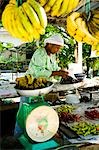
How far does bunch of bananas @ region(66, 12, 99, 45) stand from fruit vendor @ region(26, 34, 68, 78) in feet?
1.70

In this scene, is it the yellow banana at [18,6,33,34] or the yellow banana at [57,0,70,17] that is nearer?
the yellow banana at [18,6,33,34]

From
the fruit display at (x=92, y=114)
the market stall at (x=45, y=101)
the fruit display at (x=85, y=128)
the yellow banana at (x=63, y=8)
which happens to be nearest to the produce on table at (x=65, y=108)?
the market stall at (x=45, y=101)

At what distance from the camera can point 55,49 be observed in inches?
88.9

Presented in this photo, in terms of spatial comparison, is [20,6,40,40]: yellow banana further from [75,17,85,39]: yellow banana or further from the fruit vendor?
the fruit vendor

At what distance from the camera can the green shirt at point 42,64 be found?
7.81ft

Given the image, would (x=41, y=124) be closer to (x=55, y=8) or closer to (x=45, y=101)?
(x=45, y=101)

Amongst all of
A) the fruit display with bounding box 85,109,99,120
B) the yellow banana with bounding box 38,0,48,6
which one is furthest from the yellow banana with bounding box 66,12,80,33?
the fruit display with bounding box 85,109,99,120

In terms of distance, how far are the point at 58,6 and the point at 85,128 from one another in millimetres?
786

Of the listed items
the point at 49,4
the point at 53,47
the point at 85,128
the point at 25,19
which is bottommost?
the point at 85,128

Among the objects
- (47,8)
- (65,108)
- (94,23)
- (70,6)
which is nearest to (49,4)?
(47,8)

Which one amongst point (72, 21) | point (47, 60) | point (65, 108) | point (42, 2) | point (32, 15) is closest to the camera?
point (32, 15)

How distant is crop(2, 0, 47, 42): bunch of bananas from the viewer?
1.38 meters

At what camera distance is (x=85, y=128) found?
5.51ft

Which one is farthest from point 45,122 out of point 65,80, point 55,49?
point 65,80
